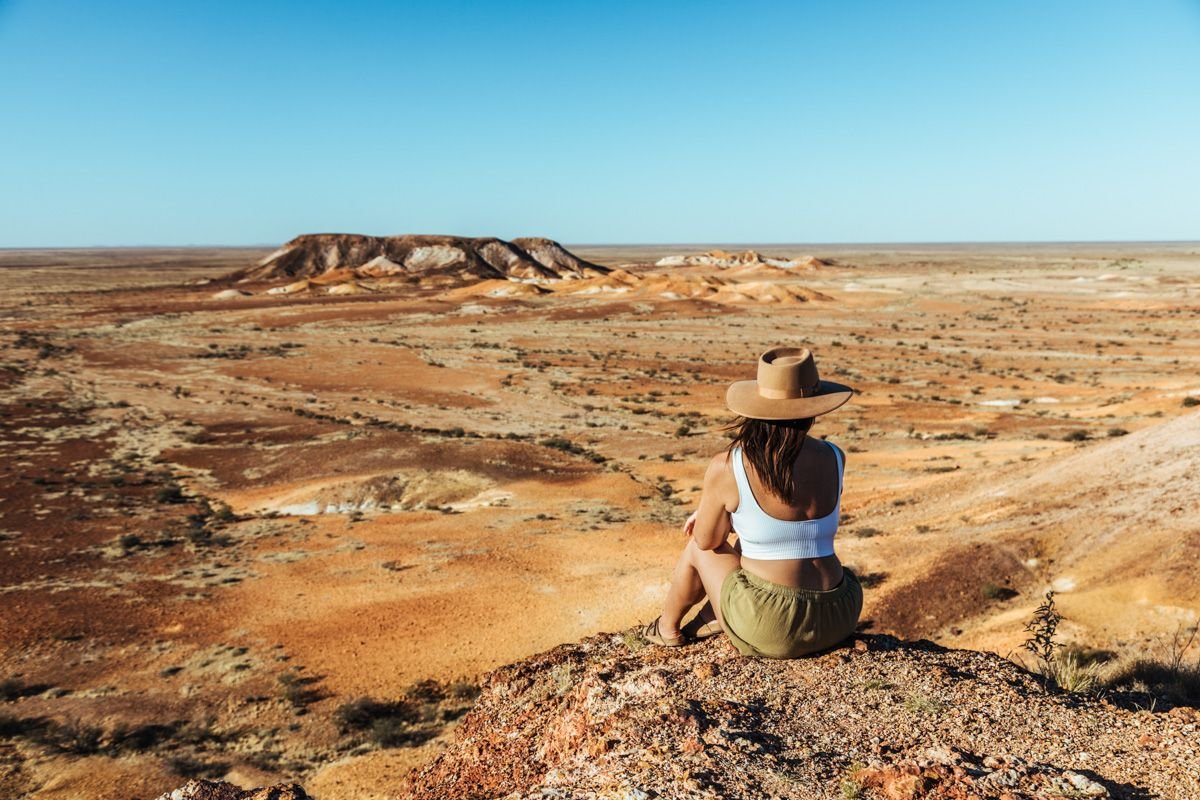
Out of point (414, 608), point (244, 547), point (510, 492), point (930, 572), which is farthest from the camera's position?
point (510, 492)

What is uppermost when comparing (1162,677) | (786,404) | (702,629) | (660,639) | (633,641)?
(786,404)

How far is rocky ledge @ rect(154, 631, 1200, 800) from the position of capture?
332 cm

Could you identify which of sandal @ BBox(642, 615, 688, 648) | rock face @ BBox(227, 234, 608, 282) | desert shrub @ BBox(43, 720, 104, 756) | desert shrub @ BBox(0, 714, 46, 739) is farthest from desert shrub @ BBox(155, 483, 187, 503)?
rock face @ BBox(227, 234, 608, 282)

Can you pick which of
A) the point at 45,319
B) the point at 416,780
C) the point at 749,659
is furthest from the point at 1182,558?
the point at 45,319

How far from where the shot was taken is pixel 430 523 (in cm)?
1675

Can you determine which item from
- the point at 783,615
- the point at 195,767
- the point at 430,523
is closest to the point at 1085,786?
the point at 783,615

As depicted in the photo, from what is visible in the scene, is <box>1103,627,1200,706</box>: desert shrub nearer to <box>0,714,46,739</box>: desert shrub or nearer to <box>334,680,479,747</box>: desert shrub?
<box>334,680,479,747</box>: desert shrub

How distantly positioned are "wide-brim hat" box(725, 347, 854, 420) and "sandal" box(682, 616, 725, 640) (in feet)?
5.11

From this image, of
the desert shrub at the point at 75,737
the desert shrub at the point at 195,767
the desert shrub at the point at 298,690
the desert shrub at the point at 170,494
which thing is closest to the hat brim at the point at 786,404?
the desert shrub at the point at 195,767

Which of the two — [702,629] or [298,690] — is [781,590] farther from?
[298,690]

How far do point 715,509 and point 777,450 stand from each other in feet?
1.67

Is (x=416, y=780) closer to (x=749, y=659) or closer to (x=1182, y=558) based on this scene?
(x=749, y=659)

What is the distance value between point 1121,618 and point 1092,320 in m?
61.1

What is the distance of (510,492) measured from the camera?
19141 millimetres
